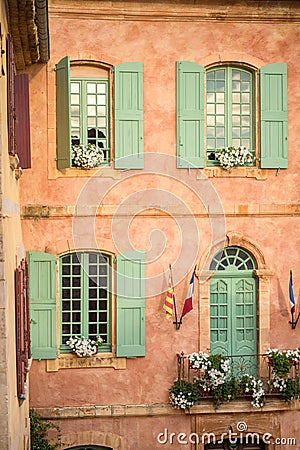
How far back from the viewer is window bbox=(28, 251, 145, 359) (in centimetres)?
1355

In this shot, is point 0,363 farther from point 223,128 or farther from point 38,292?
point 223,128

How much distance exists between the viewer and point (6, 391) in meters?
8.78

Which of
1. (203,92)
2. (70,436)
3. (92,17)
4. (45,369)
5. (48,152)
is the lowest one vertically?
(70,436)

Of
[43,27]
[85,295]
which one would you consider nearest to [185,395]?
[85,295]

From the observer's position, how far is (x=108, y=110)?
13625 mm

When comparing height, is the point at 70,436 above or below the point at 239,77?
below

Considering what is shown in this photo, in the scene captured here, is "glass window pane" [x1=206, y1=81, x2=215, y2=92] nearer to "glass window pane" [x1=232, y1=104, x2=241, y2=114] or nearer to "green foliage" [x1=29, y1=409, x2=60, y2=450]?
"glass window pane" [x1=232, y1=104, x2=241, y2=114]

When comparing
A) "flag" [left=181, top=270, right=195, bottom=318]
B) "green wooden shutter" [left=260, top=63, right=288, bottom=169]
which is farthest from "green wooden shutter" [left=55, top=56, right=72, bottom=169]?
"green wooden shutter" [left=260, top=63, right=288, bottom=169]

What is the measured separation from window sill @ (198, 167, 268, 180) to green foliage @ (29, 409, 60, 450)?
4356mm

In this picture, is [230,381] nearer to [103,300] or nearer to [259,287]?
[259,287]

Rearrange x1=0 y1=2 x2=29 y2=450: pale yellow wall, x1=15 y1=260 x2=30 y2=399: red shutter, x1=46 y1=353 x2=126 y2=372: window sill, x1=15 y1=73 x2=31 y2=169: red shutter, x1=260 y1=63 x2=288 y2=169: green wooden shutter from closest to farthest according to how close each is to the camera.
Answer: x1=0 y1=2 x2=29 y2=450: pale yellow wall → x1=15 y1=260 x2=30 y2=399: red shutter → x1=15 y1=73 x2=31 y2=169: red shutter → x1=46 y1=353 x2=126 y2=372: window sill → x1=260 y1=63 x2=288 y2=169: green wooden shutter

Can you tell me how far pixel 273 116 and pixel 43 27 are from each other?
4247 millimetres

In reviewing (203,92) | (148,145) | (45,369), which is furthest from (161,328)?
(203,92)

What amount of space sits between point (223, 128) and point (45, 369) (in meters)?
4.60
